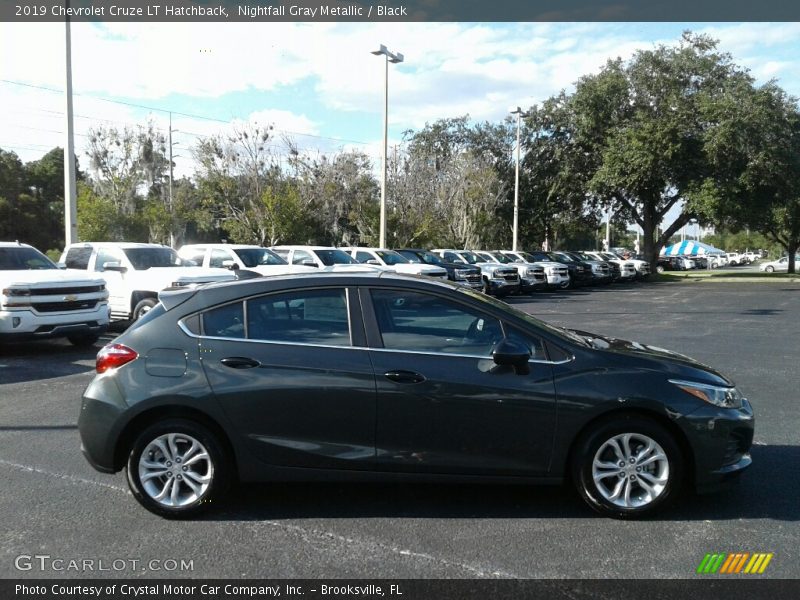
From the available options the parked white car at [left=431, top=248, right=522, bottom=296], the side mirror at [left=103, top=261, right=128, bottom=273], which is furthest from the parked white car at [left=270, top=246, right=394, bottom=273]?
the parked white car at [left=431, top=248, right=522, bottom=296]

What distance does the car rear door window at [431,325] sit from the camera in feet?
Result: 15.6

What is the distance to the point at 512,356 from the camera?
4520 millimetres

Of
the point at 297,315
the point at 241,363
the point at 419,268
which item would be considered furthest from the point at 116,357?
the point at 419,268

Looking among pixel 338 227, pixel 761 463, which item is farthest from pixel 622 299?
pixel 761 463

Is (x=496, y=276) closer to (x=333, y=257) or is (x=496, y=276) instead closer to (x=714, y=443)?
(x=333, y=257)

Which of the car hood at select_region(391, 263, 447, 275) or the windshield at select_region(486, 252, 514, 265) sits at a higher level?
the windshield at select_region(486, 252, 514, 265)

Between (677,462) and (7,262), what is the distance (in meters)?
11.4

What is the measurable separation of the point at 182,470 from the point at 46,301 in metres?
7.66

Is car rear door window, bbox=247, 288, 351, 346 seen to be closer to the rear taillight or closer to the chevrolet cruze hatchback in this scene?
the chevrolet cruze hatchback

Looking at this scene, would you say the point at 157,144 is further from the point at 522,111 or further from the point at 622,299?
the point at 622,299

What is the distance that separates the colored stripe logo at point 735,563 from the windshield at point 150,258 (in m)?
12.4

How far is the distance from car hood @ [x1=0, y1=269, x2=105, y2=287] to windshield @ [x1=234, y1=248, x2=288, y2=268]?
5.04m

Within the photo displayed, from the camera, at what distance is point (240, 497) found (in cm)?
512

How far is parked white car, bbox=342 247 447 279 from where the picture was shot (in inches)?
906
